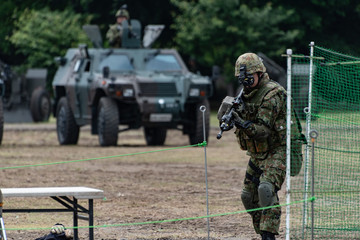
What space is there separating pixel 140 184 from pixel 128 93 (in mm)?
6417

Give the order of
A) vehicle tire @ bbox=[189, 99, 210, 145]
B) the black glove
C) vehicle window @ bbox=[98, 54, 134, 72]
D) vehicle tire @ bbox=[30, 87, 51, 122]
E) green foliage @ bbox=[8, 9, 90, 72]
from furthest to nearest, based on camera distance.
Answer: green foliage @ bbox=[8, 9, 90, 72], vehicle tire @ bbox=[30, 87, 51, 122], vehicle window @ bbox=[98, 54, 134, 72], vehicle tire @ bbox=[189, 99, 210, 145], the black glove

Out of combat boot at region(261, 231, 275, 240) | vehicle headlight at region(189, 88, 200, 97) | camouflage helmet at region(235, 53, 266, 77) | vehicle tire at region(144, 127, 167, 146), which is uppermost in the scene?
camouflage helmet at region(235, 53, 266, 77)

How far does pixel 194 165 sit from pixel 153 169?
3.17 ft

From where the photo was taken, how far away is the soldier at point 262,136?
8.00m

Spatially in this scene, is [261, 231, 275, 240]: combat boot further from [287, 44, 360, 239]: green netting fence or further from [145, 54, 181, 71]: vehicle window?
[145, 54, 181, 71]: vehicle window

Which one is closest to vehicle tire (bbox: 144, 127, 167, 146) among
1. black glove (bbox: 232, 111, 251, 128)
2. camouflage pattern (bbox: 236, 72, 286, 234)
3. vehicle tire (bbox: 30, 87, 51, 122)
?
vehicle tire (bbox: 30, 87, 51, 122)

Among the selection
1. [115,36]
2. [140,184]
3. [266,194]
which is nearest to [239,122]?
[266,194]

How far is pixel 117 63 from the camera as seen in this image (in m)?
21.9

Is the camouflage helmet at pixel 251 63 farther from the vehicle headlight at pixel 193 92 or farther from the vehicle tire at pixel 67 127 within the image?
the vehicle tire at pixel 67 127

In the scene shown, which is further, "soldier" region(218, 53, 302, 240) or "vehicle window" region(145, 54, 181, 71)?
"vehicle window" region(145, 54, 181, 71)

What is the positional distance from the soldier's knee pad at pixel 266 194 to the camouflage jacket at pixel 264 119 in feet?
0.98

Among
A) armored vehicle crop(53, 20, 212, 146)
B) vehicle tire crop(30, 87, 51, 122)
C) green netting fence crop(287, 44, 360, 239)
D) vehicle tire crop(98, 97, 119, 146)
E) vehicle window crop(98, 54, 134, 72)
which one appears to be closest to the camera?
green netting fence crop(287, 44, 360, 239)

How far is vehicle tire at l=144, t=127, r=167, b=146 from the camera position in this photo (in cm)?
2278

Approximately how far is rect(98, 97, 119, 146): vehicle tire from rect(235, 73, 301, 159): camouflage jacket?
1232 cm
